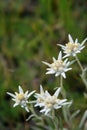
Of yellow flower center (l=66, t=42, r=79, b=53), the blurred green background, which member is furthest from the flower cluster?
the blurred green background

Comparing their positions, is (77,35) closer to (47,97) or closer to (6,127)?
(6,127)

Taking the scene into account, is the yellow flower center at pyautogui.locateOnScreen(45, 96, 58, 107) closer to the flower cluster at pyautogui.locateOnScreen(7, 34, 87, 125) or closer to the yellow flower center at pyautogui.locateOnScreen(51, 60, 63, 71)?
the flower cluster at pyautogui.locateOnScreen(7, 34, 87, 125)

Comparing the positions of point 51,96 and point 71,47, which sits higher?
point 71,47

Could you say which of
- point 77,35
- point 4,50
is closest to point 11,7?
point 4,50

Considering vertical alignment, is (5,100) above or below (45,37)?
below

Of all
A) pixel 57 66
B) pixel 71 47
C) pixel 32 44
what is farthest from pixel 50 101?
pixel 32 44

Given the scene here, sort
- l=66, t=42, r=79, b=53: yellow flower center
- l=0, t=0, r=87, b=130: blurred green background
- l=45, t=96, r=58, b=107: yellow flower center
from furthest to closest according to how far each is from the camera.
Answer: l=0, t=0, r=87, b=130: blurred green background < l=66, t=42, r=79, b=53: yellow flower center < l=45, t=96, r=58, b=107: yellow flower center

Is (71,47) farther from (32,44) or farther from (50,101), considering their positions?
(32,44)

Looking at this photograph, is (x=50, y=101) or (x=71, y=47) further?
(x=71, y=47)

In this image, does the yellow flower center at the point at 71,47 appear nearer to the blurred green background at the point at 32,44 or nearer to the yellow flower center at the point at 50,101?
the yellow flower center at the point at 50,101
